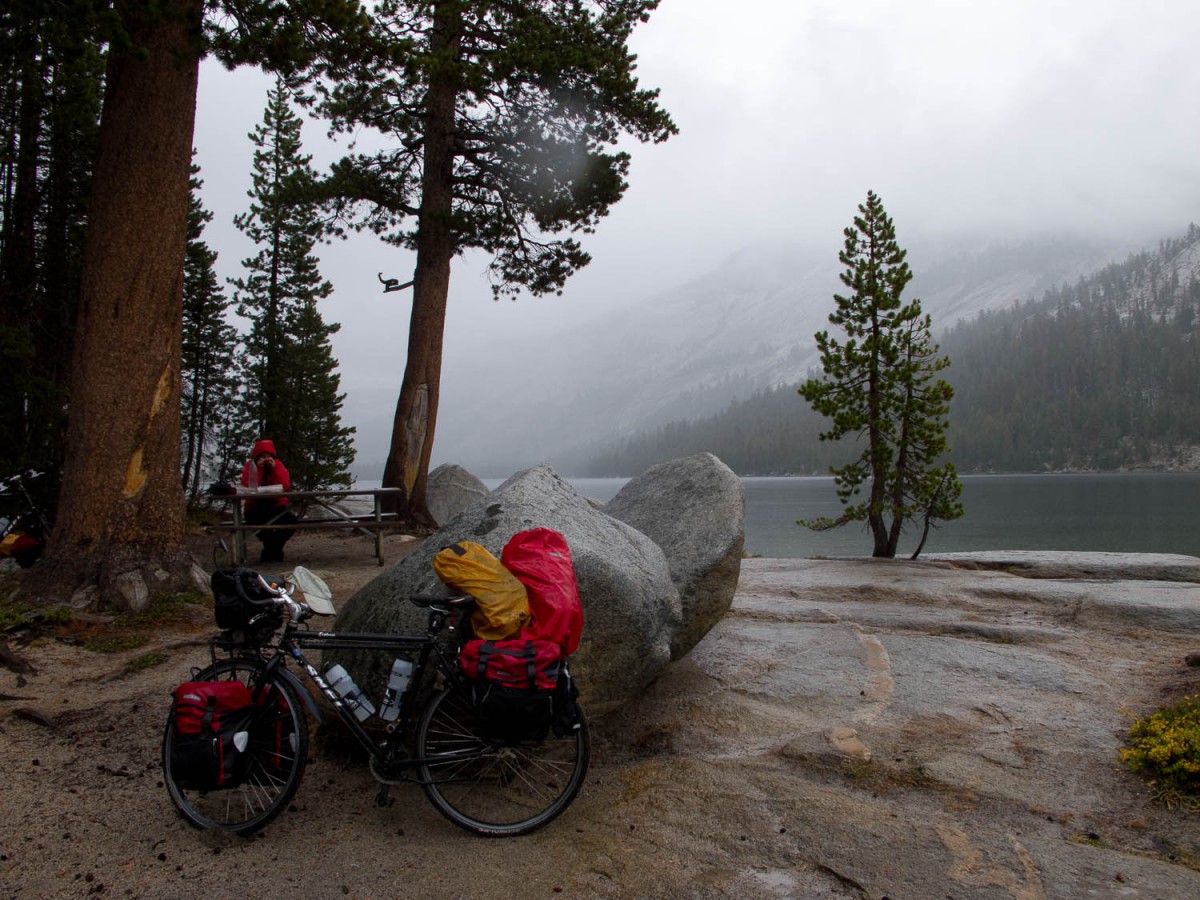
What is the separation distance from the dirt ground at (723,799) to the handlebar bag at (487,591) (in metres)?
0.99

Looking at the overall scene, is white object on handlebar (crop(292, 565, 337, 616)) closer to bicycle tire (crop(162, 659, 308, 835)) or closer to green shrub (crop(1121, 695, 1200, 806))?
bicycle tire (crop(162, 659, 308, 835))

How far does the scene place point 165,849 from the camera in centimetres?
369

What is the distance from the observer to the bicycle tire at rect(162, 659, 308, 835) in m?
3.76

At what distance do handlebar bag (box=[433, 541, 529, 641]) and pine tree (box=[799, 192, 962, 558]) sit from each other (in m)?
11.9

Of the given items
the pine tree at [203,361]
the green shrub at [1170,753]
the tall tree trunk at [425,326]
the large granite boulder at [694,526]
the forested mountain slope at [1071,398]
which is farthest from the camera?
the forested mountain slope at [1071,398]

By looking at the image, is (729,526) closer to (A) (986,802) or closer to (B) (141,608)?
(A) (986,802)

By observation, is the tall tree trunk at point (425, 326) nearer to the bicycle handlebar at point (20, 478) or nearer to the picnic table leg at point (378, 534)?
the picnic table leg at point (378, 534)

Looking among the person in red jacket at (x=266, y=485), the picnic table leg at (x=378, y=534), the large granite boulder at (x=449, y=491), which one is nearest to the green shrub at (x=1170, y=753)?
the picnic table leg at (x=378, y=534)

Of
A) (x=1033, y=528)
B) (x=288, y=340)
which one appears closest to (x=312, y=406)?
(x=288, y=340)

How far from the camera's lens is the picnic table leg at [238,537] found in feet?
32.1

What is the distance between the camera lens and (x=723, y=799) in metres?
4.17

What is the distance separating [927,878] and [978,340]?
198514 mm

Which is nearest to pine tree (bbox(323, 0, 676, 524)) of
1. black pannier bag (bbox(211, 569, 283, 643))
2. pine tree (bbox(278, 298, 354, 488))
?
black pannier bag (bbox(211, 569, 283, 643))

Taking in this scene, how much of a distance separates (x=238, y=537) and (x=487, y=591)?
7270 mm
